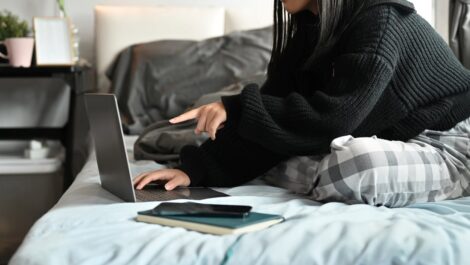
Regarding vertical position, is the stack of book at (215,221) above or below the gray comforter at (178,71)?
above

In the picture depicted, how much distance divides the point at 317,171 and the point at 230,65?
3.69ft

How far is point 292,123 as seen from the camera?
1.20 meters

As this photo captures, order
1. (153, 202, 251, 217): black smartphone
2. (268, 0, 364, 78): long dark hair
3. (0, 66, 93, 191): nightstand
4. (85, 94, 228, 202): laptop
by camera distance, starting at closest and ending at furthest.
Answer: (153, 202, 251, 217): black smartphone → (85, 94, 228, 202): laptop → (268, 0, 364, 78): long dark hair → (0, 66, 93, 191): nightstand

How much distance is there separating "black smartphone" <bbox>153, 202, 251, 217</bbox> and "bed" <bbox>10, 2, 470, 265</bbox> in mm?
38

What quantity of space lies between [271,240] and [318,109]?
37 centimetres

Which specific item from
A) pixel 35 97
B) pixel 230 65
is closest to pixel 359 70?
pixel 230 65

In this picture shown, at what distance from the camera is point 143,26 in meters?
2.49

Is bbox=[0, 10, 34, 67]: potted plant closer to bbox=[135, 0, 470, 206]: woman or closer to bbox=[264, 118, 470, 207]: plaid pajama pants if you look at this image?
bbox=[135, 0, 470, 206]: woman

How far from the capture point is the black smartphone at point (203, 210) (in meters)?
0.97

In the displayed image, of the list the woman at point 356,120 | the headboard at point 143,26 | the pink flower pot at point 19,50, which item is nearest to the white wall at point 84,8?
the headboard at point 143,26

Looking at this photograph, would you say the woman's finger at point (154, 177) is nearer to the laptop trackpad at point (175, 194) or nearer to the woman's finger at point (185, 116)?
the laptop trackpad at point (175, 194)

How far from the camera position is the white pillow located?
2473mm

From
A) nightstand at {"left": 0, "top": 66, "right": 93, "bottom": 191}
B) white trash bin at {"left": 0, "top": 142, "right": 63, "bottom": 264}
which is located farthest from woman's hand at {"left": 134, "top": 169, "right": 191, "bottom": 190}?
white trash bin at {"left": 0, "top": 142, "right": 63, "bottom": 264}

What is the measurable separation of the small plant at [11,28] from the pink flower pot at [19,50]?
0.09 meters
